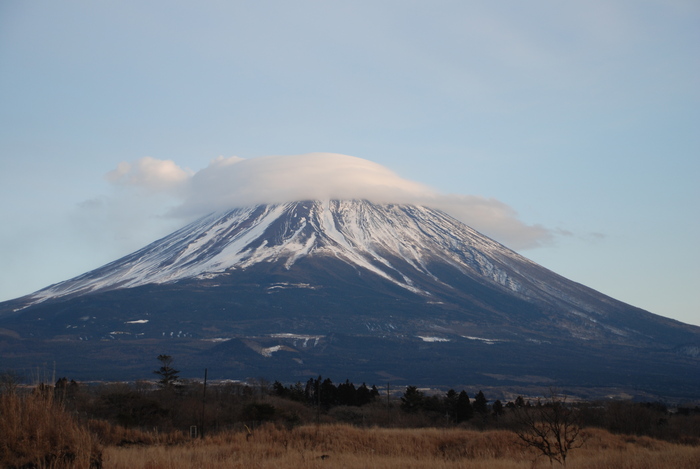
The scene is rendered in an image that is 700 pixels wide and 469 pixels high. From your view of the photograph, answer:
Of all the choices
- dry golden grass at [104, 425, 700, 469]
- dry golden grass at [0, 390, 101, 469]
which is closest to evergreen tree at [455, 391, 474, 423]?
dry golden grass at [104, 425, 700, 469]

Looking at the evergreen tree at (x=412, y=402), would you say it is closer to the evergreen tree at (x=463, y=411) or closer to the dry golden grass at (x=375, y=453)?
the evergreen tree at (x=463, y=411)

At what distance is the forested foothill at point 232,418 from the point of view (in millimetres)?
9719

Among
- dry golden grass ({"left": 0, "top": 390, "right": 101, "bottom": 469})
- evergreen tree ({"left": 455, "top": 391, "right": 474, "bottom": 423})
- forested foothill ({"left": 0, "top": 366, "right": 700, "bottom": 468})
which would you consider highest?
dry golden grass ({"left": 0, "top": 390, "right": 101, "bottom": 469})

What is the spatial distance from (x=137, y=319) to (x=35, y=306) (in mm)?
40371

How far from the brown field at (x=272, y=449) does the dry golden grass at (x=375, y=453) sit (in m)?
0.03

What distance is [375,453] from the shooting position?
19.0 metres

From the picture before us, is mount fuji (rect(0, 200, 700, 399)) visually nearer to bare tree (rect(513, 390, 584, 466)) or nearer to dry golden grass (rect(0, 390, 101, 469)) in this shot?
bare tree (rect(513, 390, 584, 466))

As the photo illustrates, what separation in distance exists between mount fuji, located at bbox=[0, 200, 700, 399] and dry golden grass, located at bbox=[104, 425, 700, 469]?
83555mm

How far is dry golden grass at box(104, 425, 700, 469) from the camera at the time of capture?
1349 centimetres

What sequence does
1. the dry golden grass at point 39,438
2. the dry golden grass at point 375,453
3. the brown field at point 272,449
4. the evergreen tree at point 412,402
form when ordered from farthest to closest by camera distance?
1. the evergreen tree at point 412,402
2. the dry golden grass at point 375,453
3. the brown field at point 272,449
4. the dry golden grass at point 39,438

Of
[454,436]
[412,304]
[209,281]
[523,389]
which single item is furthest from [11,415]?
[209,281]

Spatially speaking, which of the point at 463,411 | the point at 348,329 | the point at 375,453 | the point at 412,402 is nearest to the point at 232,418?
the point at 412,402

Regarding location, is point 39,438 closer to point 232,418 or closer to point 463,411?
point 232,418

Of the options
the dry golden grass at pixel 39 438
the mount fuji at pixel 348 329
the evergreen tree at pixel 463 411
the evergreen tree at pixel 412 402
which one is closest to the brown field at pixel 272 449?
the dry golden grass at pixel 39 438
